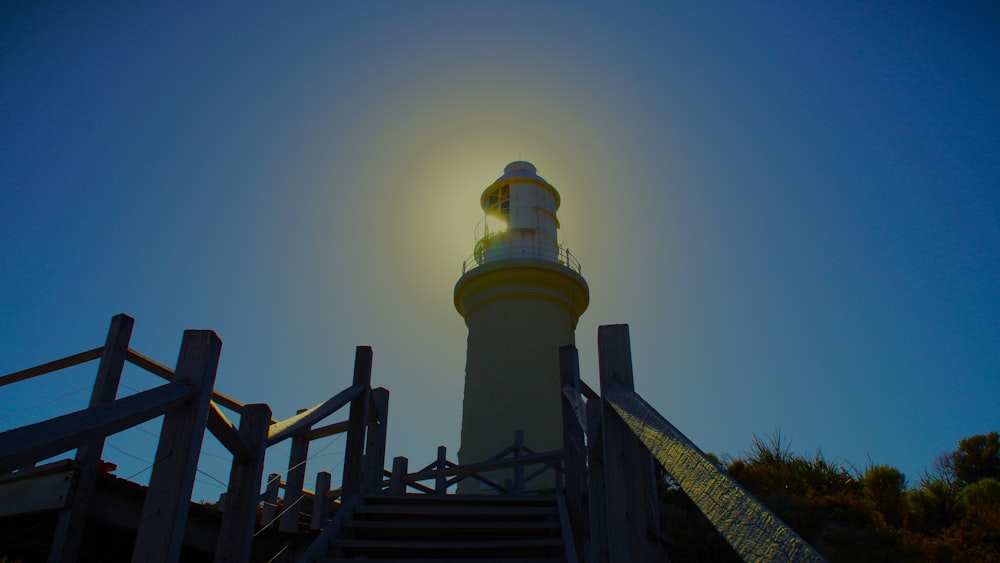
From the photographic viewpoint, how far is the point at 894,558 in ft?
23.8

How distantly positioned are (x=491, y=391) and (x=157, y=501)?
11.0 metres

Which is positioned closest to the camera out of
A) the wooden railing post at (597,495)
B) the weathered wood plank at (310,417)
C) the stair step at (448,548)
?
the wooden railing post at (597,495)

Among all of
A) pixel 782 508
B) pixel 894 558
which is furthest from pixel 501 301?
pixel 894 558

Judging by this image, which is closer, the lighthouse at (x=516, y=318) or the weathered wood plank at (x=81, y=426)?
the weathered wood plank at (x=81, y=426)

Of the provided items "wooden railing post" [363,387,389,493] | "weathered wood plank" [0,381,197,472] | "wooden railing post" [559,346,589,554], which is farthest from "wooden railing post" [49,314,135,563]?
"wooden railing post" [559,346,589,554]

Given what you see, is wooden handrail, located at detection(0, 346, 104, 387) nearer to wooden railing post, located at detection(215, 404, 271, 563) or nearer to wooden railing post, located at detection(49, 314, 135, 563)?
wooden railing post, located at detection(49, 314, 135, 563)

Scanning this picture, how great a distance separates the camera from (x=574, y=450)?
6.05 m

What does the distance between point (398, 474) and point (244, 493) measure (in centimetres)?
572

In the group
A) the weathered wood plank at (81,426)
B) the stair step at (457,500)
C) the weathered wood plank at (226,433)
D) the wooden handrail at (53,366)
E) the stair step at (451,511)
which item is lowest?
the weathered wood plank at (81,426)

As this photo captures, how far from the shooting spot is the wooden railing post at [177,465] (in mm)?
2697

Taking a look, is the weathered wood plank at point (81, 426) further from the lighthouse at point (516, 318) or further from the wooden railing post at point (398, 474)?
the lighthouse at point (516, 318)

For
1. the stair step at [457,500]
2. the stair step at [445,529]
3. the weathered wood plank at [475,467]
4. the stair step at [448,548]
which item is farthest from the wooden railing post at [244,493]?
the weathered wood plank at [475,467]

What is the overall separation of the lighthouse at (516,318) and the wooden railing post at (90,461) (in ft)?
28.1

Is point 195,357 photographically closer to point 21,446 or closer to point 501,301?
point 21,446
